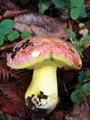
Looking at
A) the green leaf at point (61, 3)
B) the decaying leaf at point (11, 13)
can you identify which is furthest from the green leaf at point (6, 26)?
the green leaf at point (61, 3)

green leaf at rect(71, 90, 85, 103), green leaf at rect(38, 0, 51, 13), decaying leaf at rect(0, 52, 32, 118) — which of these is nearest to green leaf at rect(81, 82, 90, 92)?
green leaf at rect(71, 90, 85, 103)

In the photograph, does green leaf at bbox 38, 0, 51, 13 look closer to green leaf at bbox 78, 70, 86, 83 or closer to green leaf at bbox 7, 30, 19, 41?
green leaf at bbox 7, 30, 19, 41

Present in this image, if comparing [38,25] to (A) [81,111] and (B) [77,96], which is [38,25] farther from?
(A) [81,111]

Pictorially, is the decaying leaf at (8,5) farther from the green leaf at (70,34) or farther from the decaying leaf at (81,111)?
the decaying leaf at (81,111)

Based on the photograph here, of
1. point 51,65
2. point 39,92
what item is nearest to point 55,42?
point 51,65

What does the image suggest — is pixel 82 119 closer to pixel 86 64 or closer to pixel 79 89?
pixel 79 89

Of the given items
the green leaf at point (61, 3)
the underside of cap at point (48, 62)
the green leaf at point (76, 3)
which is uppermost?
the green leaf at point (61, 3)

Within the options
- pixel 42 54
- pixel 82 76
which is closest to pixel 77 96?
pixel 82 76
